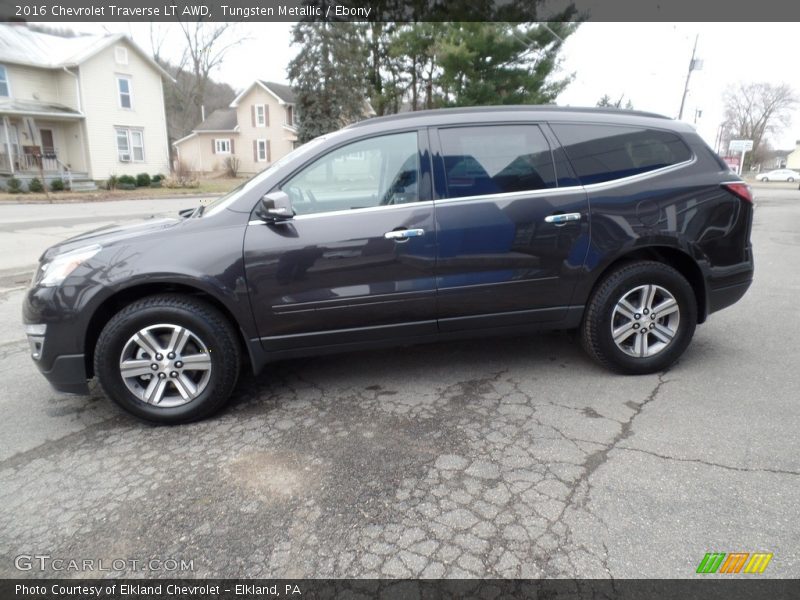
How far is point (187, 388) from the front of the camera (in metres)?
3.36

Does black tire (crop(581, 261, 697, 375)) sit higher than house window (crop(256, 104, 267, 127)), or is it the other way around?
house window (crop(256, 104, 267, 127))

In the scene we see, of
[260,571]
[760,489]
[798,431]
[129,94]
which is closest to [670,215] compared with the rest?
[798,431]

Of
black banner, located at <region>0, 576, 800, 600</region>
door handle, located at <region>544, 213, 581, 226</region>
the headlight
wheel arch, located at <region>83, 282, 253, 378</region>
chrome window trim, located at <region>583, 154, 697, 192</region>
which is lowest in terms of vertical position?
black banner, located at <region>0, 576, 800, 600</region>

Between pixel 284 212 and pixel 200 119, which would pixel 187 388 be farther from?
pixel 200 119

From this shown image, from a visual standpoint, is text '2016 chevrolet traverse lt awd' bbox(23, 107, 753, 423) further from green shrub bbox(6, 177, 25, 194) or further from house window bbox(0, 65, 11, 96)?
house window bbox(0, 65, 11, 96)

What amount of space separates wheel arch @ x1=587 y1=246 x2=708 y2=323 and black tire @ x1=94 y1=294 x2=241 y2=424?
2.58 m

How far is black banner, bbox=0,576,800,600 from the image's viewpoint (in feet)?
6.61

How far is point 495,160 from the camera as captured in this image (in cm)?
360

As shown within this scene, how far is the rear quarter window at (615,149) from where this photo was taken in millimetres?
3711

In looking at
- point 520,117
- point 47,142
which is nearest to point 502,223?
point 520,117

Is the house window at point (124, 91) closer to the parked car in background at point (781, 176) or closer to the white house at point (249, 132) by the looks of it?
the white house at point (249, 132)

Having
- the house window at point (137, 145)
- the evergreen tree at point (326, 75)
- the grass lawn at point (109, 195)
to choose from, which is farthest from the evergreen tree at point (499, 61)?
the house window at point (137, 145)

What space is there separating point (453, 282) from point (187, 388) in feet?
6.13

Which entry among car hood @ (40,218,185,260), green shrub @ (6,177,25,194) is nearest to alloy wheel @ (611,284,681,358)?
car hood @ (40,218,185,260)
